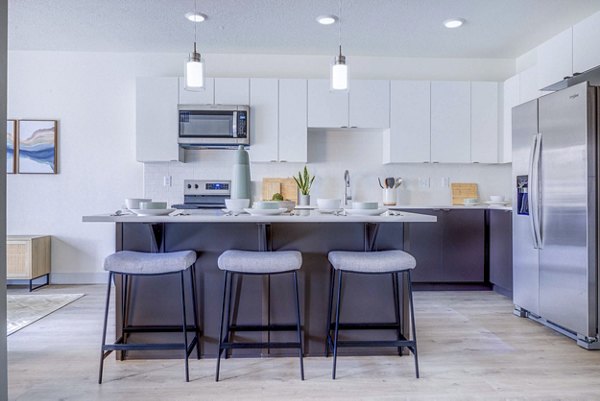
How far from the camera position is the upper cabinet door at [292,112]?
4289 millimetres

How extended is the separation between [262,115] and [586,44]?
2.99 m

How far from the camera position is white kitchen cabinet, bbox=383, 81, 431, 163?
4.35m

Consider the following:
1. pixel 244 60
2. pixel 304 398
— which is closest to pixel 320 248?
pixel 304 398

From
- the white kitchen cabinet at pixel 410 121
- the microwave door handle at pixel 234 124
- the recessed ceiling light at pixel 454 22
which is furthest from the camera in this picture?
the white kitchen cabinet at pixel 410 121

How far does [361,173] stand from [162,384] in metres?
3.23

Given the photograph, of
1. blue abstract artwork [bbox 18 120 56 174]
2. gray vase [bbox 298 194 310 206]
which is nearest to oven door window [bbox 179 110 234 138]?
gray vase [bbox 298 194 310 206]

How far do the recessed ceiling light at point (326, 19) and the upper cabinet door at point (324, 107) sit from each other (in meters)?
0.74

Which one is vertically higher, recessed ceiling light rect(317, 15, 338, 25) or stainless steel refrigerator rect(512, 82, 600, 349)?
recessed ceiling light rect(317, 15, 338, 25)

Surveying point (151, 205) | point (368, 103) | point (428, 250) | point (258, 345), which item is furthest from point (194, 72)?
point (428, 250)

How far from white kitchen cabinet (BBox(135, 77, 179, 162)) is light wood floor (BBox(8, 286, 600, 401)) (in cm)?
196

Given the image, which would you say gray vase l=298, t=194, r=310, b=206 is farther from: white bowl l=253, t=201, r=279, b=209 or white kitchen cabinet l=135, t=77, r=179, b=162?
white bowl l=253, t=201, r=279, b=209

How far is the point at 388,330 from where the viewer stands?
2.41 meters

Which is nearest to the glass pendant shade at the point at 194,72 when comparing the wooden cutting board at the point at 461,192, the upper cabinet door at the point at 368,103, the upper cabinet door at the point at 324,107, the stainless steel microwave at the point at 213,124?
the stainless steel microwave at the point at 213,124

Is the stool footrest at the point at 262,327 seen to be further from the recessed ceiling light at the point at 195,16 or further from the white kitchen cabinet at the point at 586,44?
the white kitchen cabinet at the point at 586,44
